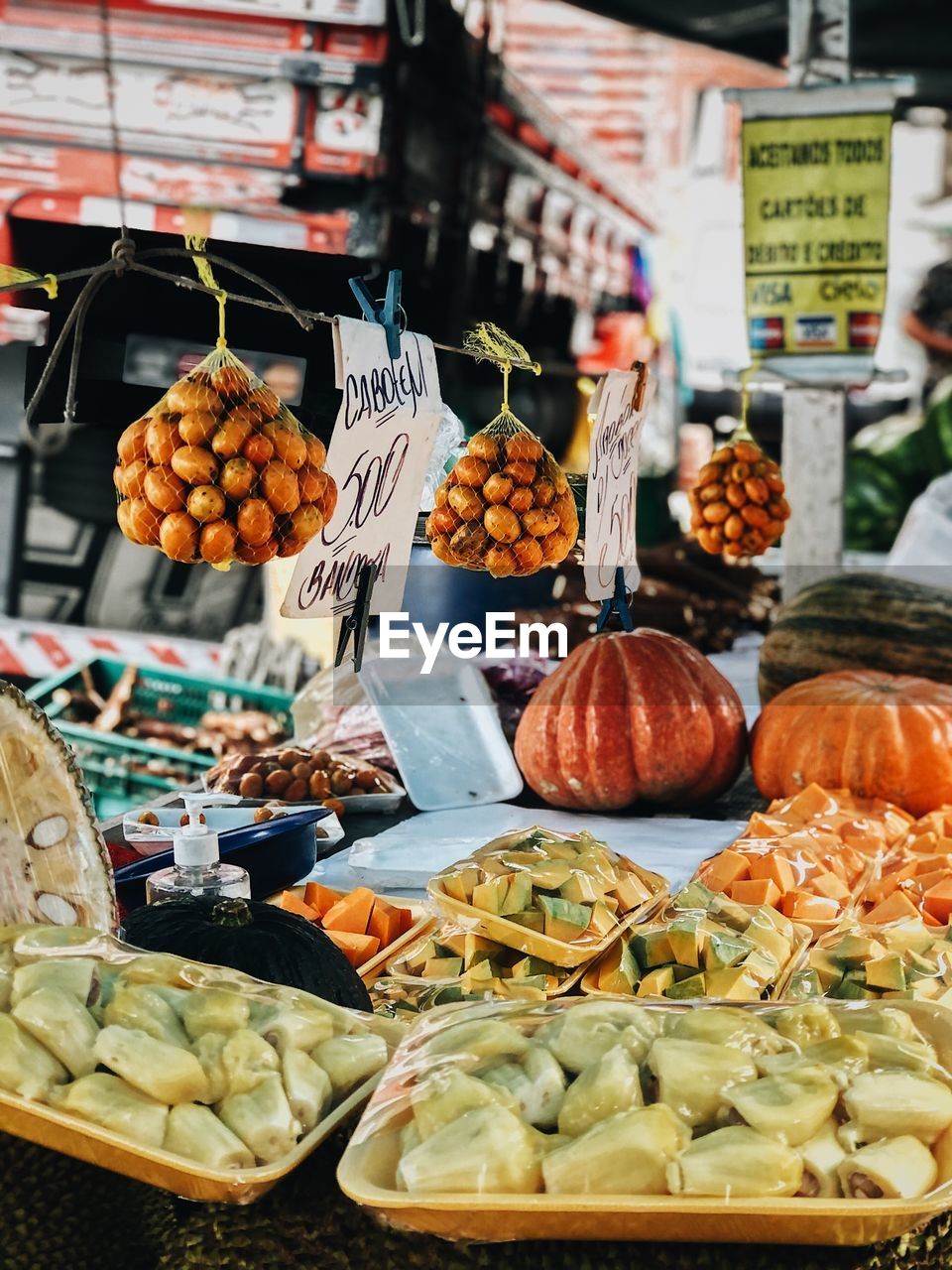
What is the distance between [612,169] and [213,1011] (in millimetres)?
10195

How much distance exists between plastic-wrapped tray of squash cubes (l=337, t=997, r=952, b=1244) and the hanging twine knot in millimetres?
877

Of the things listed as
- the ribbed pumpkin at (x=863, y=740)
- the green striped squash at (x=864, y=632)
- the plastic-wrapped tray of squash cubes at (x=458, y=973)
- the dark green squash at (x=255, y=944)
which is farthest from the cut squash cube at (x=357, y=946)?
the green striped squash at (x=864, y=632)

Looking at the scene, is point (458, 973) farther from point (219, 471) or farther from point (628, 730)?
point (628, 730)

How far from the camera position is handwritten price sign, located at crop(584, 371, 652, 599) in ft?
7.63

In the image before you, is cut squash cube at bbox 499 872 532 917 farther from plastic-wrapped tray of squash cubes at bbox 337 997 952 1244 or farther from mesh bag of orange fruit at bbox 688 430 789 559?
mesh bag of orange fruit at bbox 688 430 789 559

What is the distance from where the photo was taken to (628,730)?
3.02 m

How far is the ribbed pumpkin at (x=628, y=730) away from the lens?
3.00 meters

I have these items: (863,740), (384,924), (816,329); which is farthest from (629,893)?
(816,329)

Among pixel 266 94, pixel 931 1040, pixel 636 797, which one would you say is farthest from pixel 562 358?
pixel 931 1040

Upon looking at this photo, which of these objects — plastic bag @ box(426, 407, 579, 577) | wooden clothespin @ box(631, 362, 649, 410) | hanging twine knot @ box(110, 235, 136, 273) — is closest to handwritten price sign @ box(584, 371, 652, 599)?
wooden clothespin @ box(631, 362, 649, 410)

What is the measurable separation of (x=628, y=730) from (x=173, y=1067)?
1850 mm

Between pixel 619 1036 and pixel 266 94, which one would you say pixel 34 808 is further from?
pixel 266 94

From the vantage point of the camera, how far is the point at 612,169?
10703mm

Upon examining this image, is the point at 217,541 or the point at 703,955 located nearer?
the point at 217,541
